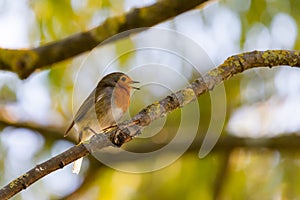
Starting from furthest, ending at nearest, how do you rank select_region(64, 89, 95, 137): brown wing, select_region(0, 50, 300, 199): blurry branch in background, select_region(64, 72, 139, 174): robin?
1. select_region(64, 89, 95, 137): brown wing
2. select_region(64, 72, 139, 174): robin
3. select_region(0, 50, 300, 199): blurry branch in background

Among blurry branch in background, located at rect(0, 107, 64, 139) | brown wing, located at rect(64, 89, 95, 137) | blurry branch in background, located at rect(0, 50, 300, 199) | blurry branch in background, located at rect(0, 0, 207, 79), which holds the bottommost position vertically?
blurry branch in background, located at rect(0, 107, 64, 139)

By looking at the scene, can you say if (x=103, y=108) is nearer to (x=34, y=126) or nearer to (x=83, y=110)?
(x=83, y=110)

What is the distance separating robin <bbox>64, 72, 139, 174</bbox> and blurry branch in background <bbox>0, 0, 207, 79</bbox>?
0.29 metres

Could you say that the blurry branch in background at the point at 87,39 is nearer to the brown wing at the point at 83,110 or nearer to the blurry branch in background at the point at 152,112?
the brown wing at the point at 83,110

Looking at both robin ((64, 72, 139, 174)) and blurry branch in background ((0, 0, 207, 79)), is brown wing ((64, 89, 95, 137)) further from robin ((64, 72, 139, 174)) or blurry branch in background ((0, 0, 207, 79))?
blurry branch in background ((0, 0, 207, 79))

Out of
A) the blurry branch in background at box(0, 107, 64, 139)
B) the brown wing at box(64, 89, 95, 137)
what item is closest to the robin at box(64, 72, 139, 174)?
the brown wing at box(64, 89, 95, 137)

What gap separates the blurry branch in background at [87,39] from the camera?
3.79 m

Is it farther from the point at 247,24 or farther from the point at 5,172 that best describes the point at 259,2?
the point at 5,172

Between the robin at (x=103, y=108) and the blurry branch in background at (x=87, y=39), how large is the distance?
29 centimetres

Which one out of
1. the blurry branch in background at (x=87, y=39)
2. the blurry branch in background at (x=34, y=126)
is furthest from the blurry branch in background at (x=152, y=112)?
the blurry branch in background at (x=34, y=126)

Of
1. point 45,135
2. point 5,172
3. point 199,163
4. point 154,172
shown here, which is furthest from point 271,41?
point 5,172

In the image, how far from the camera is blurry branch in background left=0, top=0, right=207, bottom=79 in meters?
3.79

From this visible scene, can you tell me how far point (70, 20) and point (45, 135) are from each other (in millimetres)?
860

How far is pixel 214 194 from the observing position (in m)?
4.58
